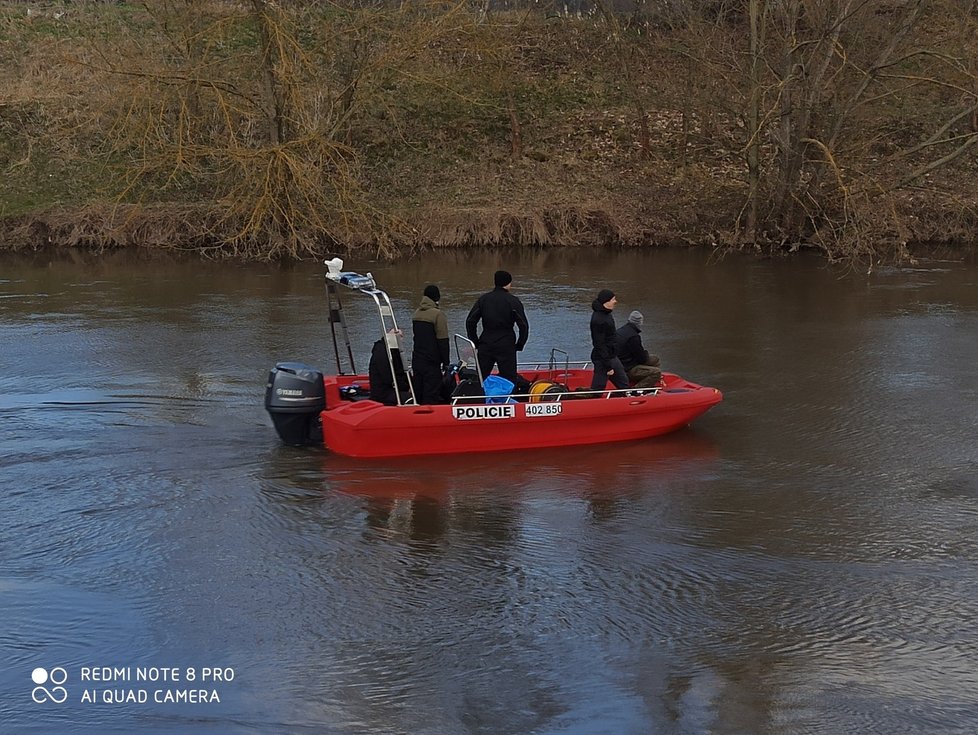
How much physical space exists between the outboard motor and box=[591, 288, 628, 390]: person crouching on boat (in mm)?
2734

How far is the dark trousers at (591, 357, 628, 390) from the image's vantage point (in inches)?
454

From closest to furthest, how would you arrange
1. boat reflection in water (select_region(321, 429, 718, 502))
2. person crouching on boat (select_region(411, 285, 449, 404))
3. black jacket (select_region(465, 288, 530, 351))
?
boat reflection in water (select_region(321, 429, 718, 502)) → person crouching on boat (select_region(411, 285, 449, 404)) → black jacket (select_region(465, 288, 530, 351))

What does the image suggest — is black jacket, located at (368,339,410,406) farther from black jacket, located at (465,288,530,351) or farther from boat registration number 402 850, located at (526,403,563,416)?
boat registration number 402 850, located at (526,403,563,416)

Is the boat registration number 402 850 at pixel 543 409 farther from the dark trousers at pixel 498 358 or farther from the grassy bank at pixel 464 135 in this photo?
the grassy bank at pixel 464 135

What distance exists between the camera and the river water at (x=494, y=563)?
6688mm

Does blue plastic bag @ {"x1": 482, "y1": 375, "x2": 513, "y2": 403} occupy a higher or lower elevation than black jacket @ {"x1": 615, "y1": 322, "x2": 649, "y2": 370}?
lower

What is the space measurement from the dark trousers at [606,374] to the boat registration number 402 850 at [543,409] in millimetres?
806

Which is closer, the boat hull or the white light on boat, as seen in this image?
the white light on boat

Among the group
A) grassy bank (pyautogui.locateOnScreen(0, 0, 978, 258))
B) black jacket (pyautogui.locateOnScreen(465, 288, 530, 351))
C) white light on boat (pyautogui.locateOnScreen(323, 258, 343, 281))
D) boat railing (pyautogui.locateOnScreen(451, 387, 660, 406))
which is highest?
grassy bank (pyautogui.locateOnScreen(0, 0, 978, 258))

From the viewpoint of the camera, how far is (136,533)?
911 cm

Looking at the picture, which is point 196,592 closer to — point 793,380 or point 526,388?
point 526,388

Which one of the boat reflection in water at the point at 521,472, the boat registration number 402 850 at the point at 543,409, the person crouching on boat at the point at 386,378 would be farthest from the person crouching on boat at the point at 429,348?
the boat registration number 402 850 at the point at 543,409

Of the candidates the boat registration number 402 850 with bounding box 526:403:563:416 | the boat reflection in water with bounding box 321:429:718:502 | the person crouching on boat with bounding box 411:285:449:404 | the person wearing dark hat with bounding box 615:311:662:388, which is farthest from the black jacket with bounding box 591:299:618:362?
the person crouching on boat with bounding box 411:285:449:404

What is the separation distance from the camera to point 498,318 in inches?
446
